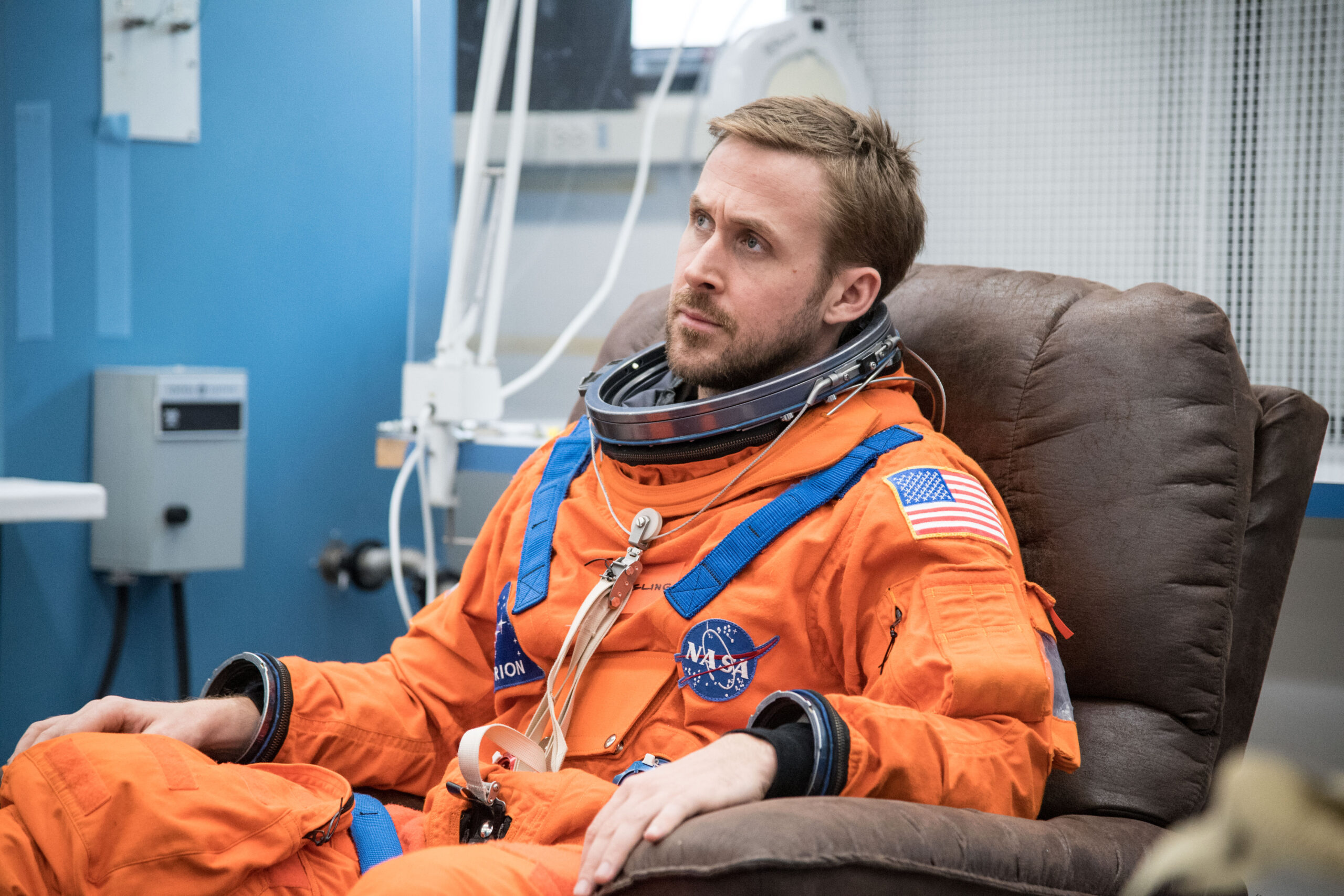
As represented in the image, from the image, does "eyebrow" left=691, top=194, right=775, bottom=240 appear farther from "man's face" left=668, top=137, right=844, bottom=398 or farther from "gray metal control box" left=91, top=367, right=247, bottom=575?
"gray metal control box" left=91, top=367, right=247, bottom=575

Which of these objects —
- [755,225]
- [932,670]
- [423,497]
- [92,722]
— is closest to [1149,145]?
[755,225]

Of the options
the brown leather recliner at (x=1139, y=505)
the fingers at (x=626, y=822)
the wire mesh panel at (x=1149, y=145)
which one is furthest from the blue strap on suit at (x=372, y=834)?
the wire mesh panel at (x=1149, y=145)

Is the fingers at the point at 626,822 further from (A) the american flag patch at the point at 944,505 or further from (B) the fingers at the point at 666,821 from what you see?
(A) the american flag patch at the point at 944,505

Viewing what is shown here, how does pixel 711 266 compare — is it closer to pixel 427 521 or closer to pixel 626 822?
pixel 626 822

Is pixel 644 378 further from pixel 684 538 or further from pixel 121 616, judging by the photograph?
pixel 121 616

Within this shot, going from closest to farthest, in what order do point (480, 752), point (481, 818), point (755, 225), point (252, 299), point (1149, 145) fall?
point (481, 818), point (480, 752), point (755, 225), point (1149, 145), point (252, 299)

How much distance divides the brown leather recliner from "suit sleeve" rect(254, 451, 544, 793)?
1.96 feet

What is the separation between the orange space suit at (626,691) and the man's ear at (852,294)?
11 centimetres

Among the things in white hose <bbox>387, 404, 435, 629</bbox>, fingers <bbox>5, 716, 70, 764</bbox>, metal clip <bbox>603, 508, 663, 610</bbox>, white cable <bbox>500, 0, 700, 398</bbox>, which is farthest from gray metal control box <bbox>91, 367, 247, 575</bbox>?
metal clip <bbox>603, 508, 663, 610</bbox>

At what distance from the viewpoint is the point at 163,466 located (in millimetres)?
2193

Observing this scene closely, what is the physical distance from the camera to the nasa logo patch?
45.3 inches

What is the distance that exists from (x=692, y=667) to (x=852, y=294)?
492 millimetres

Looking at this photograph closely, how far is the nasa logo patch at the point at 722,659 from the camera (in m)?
1.15

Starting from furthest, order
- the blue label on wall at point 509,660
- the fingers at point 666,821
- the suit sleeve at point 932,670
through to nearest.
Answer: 1. the blue label on wall at point 509,660
2. the suit sleeve at point 932,670
3. the fingers at point 666,821
